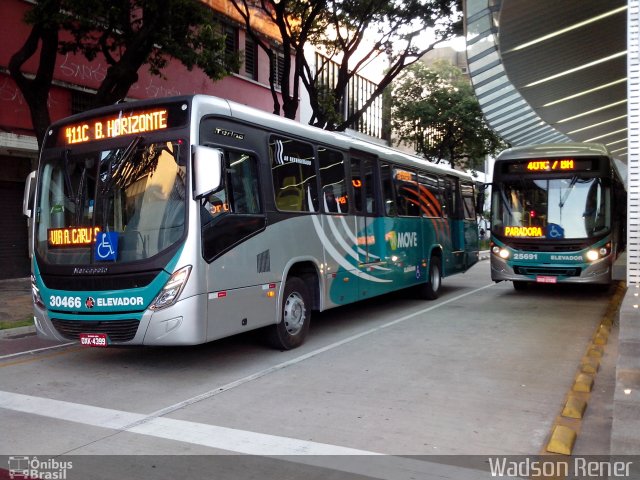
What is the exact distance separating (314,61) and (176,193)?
2311cm

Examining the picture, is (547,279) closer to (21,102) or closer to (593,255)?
(593,255)

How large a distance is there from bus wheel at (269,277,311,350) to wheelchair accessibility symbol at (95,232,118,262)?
232 cm

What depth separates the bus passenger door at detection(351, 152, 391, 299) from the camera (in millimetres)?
9844

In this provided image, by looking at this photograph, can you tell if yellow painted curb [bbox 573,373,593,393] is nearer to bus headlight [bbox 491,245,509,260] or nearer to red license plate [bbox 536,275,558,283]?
red license plate [bbox 536,275,558,283]

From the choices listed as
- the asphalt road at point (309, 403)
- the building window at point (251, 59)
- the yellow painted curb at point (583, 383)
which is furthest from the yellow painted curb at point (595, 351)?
the building window at point (251, 59)

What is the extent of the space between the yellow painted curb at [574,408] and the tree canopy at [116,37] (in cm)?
971

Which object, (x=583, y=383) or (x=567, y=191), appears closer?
(x=583, y=383)

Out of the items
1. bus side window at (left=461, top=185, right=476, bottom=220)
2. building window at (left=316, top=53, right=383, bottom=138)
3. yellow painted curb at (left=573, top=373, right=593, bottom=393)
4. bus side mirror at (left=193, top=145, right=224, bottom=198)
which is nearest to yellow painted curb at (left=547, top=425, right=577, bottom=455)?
yellow painted curb at (left=573, top=373, right=593, bottom=393)

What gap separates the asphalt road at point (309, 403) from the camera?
439cm

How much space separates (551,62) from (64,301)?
566 inches

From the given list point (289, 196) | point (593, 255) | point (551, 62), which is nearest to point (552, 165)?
point (593, 255)

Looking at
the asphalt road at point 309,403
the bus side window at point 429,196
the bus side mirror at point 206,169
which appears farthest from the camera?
the bus side window at point 429,196

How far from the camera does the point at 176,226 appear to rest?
626 centimetres

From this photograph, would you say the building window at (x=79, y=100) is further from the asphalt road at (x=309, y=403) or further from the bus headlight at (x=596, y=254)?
the bus headlight at (x=596, y=254)
